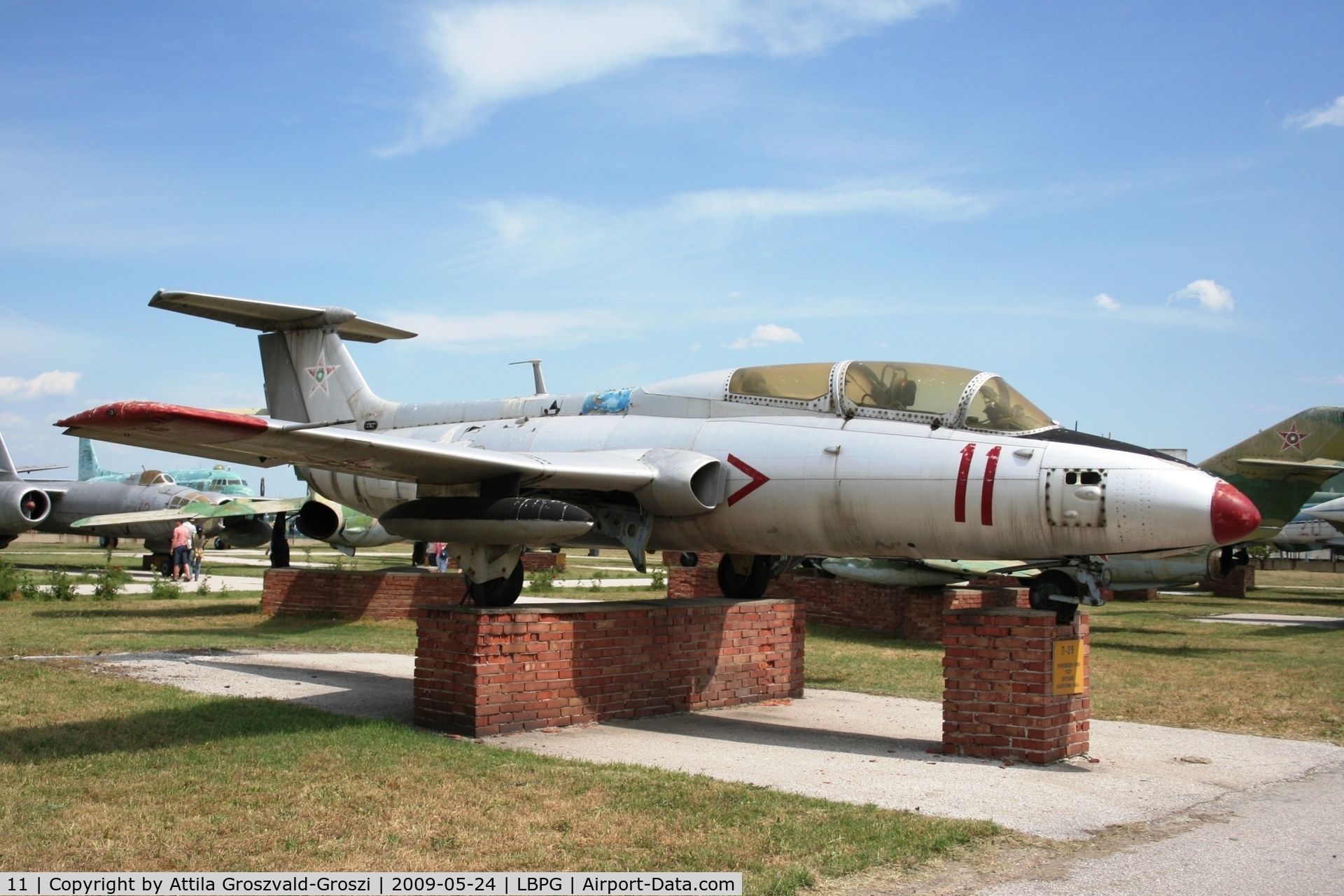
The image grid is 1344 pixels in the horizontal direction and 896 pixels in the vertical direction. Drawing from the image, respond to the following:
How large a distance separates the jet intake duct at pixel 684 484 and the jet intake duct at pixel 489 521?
2.59 feet

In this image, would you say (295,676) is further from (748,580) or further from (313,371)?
(748,580)

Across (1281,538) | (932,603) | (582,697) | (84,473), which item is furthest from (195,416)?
(84,473)

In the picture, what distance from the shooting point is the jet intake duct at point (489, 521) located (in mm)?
8547

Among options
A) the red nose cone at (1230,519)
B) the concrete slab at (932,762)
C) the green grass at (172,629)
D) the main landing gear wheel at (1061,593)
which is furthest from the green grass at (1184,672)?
the green grass at (172,629)

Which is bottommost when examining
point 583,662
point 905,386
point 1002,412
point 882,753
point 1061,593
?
point 882,753

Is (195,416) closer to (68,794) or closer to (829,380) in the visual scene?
(68,794)

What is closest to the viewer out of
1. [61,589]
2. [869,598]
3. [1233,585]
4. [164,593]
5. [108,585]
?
[869,598]

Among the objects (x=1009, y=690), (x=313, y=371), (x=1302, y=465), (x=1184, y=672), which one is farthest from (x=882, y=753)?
(x=1302, y=465)

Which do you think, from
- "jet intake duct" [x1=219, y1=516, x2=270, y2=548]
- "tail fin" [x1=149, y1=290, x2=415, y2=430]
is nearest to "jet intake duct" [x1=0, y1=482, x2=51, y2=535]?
"jet intake duct" [x1=219, y1=516, x2=270, y2=548]

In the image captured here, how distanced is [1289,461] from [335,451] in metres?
17.4

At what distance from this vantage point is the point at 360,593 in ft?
56.3

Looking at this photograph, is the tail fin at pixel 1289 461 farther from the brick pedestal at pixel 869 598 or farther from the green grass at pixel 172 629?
the green grass at pixel 172 629

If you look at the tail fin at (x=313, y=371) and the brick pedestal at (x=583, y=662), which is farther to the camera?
the tail fin at (x=313, y=371)

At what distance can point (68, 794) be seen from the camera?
6.01 metres
